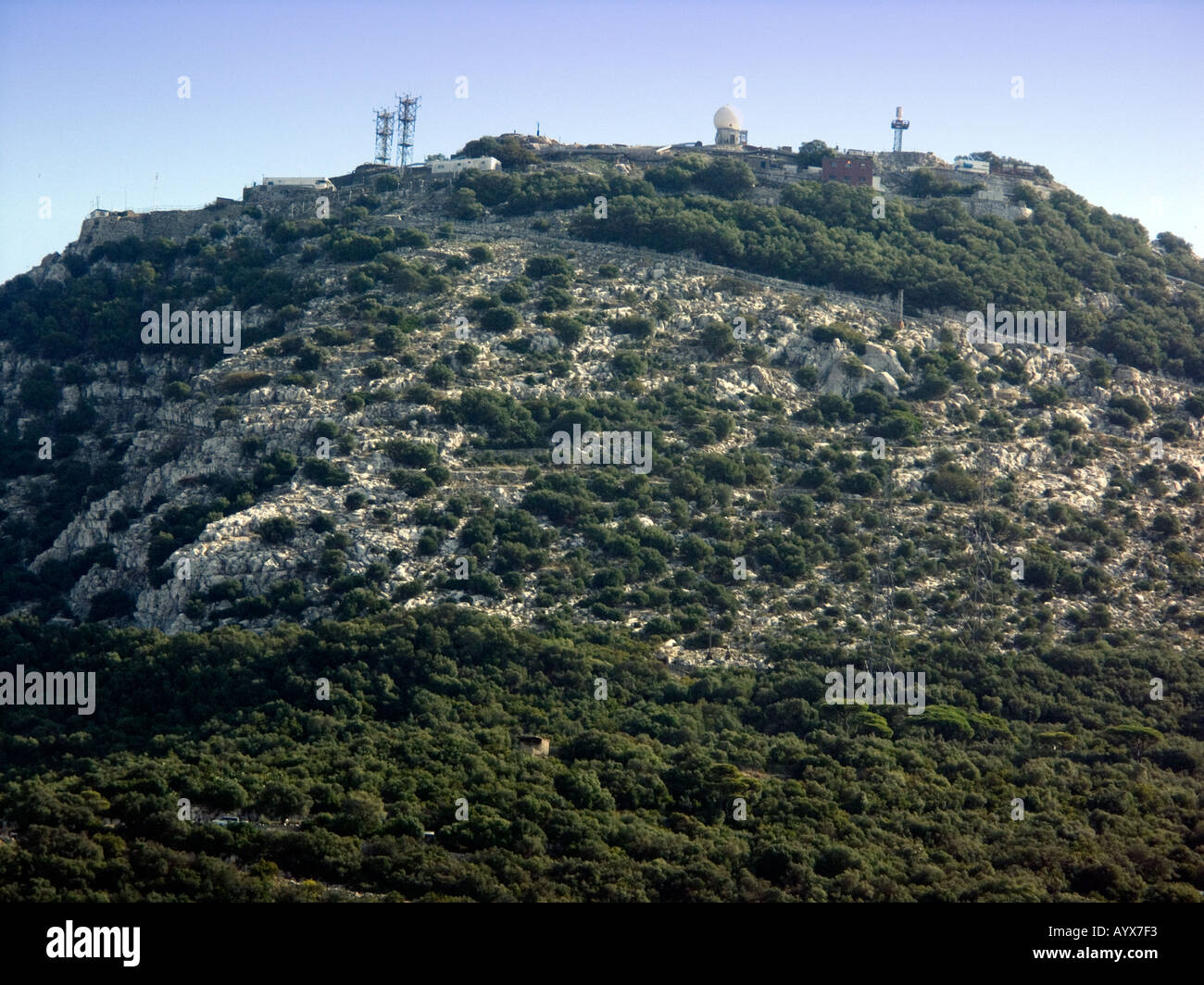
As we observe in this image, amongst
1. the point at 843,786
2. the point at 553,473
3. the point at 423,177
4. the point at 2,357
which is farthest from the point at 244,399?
the point at 843,786

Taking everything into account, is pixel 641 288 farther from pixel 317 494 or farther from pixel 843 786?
pixel 843 786

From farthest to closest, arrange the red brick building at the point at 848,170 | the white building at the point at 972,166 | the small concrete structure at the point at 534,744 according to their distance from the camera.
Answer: the white building at the point at 972,166 < the red brick building at the point at 848,170 < the small concrete structure at the point at 534,744

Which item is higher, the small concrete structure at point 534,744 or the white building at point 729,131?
the white building at point 729,131

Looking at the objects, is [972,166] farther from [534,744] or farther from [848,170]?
[534,744]

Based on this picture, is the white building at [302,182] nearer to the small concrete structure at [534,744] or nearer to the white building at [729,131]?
the white building at [729,131]

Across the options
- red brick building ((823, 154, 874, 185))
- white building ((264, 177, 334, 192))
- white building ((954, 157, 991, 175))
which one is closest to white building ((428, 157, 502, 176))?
Result: white building ((264, 177, 334, 192))

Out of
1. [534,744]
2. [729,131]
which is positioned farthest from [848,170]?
[534,744]

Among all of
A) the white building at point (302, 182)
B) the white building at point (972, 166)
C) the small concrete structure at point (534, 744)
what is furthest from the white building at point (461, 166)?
the small concrete structure at point (534, 744)
